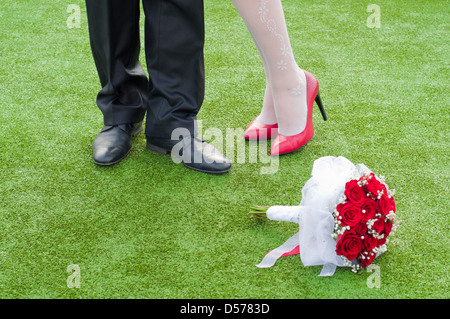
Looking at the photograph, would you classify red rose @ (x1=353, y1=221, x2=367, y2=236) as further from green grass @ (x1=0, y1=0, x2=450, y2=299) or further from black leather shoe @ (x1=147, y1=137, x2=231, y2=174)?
→ black leather shoe @ (x1=147, y1=137, x2=231, y2=174)

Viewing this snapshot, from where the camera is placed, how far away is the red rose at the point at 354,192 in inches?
47.6

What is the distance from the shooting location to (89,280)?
48.1 inches

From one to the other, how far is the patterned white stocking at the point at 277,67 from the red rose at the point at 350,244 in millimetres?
588

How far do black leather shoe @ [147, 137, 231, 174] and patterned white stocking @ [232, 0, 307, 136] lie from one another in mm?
256

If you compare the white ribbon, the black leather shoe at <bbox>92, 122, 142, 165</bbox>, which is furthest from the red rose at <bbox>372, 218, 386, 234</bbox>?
the black leather shoe at <bbox>92, 122, 142, 165</bbox>

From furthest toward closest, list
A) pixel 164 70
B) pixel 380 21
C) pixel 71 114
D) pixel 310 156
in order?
1. pixel 380 21
2. pixel 71 114
3. pixel 310 156
4. pixel 164 70

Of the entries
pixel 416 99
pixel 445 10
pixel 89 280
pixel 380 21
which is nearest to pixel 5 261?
pixel 89 280

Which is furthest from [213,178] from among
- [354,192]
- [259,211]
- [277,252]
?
[354,192]

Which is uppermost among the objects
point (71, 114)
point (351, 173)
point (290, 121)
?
point (351, 173)

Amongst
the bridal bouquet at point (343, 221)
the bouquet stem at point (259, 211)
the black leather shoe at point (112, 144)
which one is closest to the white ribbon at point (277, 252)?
the bridal bouquet at point (343, 221)

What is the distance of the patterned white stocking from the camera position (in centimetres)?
151

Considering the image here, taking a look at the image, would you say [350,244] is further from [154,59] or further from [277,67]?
[154,59]

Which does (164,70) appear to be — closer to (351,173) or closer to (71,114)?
(71,114)
